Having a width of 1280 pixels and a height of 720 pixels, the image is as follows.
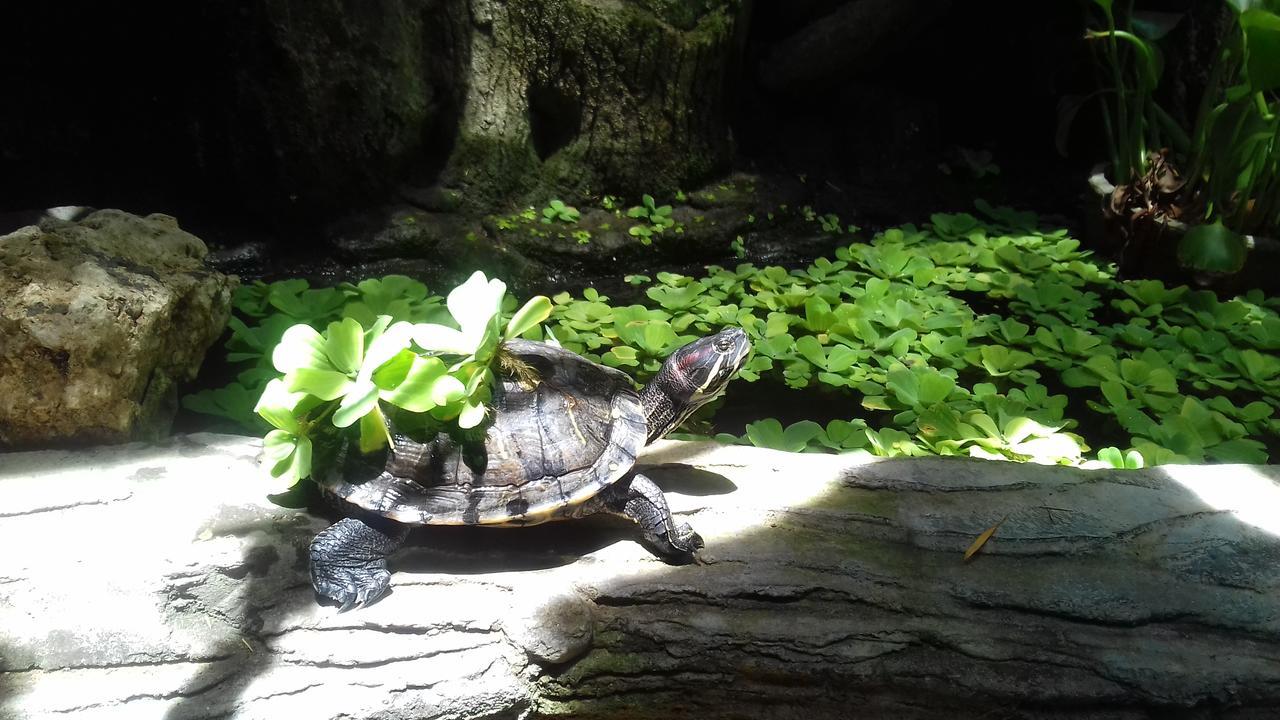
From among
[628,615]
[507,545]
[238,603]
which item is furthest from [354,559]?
[628,615]

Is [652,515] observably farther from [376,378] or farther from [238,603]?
[238,603]

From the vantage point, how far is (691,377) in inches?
90.9

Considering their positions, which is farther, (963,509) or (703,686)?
(963,509)

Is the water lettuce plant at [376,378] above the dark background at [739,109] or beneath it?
beneath

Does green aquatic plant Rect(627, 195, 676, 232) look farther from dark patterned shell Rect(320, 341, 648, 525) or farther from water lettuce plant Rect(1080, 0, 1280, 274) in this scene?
dark patterned shell Rect(320, 341, 648, 525)

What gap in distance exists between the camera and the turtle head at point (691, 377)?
2.31 metres

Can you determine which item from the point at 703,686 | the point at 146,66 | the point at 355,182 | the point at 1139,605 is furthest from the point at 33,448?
the point at 1139,605

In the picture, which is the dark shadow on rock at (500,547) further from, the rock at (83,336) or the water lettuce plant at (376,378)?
the rock at (83,336)

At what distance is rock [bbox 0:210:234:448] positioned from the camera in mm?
2334

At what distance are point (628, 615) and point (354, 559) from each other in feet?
2.20

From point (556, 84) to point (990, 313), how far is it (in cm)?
262

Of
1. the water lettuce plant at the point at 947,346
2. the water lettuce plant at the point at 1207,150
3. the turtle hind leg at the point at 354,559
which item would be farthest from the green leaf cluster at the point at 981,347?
the turtle hind leg at the point at 354,559

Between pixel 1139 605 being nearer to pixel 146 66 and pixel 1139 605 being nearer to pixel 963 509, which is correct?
pixel 963 509

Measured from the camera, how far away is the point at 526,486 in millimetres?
2047
